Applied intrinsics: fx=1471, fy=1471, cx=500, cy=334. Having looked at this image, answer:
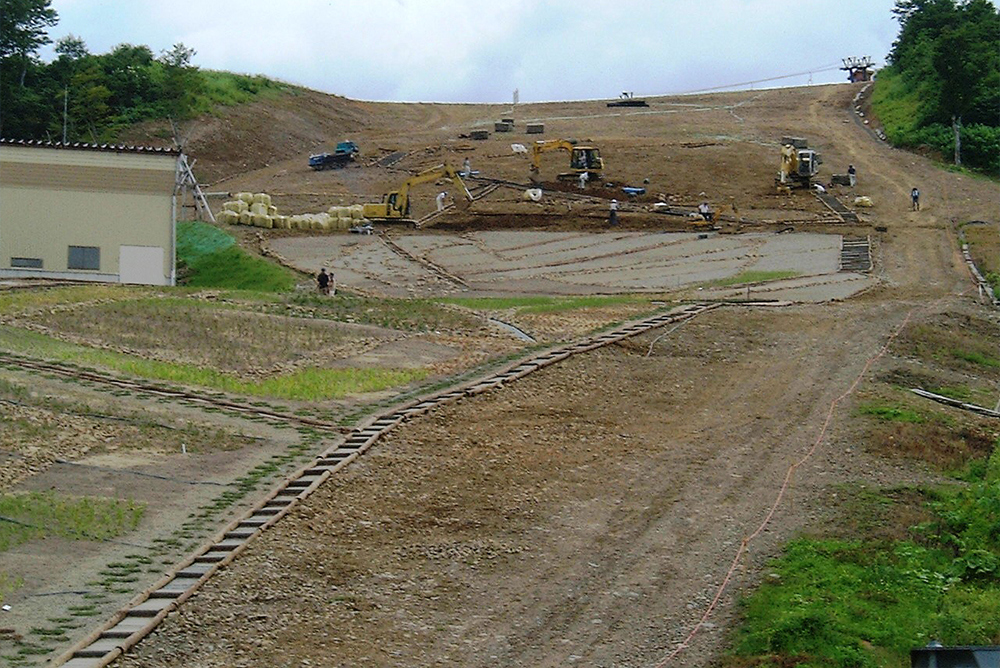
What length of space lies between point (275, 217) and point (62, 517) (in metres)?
40.6

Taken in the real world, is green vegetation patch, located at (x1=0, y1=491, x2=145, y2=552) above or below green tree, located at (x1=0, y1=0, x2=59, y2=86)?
below

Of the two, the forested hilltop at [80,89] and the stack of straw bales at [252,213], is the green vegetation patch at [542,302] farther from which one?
the forested hilltop at [80,89]

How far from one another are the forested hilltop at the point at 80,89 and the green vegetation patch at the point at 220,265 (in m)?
25.7

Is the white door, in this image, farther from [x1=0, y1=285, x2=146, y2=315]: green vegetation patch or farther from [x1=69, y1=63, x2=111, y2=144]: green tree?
[x1=69, y1=63, x2=111, y2=144]: green tree

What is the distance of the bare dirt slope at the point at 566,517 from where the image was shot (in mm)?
14797

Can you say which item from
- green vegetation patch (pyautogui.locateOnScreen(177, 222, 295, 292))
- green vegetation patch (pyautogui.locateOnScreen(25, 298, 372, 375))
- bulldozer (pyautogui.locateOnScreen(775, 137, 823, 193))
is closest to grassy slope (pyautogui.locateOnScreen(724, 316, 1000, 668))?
green vegetation patch (pyautogui.locateOnScreen(25, 298, 372, 375))

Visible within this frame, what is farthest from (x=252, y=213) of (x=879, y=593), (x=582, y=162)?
(x=879, y=593)

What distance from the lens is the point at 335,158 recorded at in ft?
245

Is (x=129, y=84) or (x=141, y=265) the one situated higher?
(x=129, y=84)

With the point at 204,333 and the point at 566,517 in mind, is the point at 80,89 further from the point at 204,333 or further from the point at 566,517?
the point at 566,517

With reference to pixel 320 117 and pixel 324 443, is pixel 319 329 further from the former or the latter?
pixel 320 117

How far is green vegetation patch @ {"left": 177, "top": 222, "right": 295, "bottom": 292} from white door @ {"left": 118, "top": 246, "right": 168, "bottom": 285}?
4.33ft

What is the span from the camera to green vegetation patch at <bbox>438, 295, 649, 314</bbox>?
128 ft

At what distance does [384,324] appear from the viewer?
3453 cm
